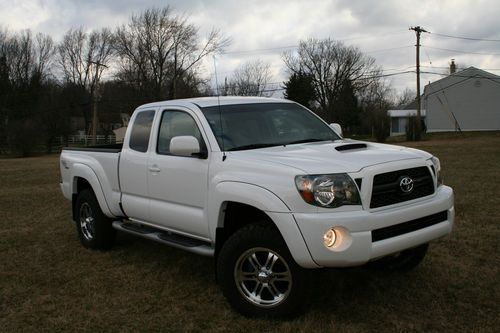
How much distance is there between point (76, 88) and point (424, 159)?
2857 inches

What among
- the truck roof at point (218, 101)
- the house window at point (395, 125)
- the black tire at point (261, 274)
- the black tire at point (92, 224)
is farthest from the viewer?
the house window at point (395, 125)

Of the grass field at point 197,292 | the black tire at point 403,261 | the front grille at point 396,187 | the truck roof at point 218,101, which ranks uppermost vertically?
the truck roof at point 218,101

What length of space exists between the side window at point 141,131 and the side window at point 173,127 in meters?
0.22

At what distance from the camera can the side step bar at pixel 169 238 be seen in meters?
4.65

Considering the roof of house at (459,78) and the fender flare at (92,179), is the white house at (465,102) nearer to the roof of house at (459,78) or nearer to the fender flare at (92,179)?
the roof of house at (459,78)

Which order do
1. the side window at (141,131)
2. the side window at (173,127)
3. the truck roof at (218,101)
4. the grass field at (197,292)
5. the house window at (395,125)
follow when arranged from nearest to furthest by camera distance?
the grass field at (197,292) < the side window at (173,127) < the truck roof at (218,101) < the side window at (141,131) < the house window at (395,125)

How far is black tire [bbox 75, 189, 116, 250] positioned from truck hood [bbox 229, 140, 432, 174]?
2.71 meters

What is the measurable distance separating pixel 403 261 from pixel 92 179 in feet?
12.1

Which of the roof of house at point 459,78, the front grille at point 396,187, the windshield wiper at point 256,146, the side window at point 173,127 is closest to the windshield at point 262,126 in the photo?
the windshield wiper at point 256,146

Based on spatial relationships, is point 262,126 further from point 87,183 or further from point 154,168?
point 87,183

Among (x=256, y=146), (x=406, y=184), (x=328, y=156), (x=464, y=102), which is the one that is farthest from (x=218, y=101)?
(x=464, y=102)

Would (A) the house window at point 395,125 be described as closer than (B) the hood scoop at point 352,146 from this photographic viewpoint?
No

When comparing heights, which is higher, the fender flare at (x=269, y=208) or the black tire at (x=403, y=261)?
the fender flare at (x=269, y=208)

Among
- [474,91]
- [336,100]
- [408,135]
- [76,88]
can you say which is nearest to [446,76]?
[474,91]
